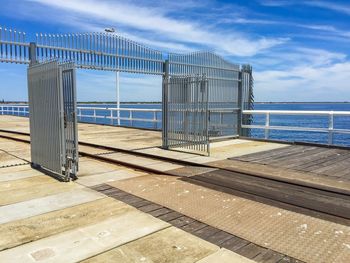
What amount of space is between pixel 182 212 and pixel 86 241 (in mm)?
1418

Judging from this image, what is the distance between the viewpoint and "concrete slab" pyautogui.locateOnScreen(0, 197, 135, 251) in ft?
12.4

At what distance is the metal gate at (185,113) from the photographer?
9367mm

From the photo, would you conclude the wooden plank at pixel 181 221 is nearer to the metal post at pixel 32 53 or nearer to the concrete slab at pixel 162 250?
the concrete slab at pixel 162 250

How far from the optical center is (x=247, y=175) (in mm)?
6637

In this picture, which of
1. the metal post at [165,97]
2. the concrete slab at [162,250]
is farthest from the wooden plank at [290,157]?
the concrete slab at [162,250]

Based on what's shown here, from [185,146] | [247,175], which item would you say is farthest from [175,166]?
[185,146]

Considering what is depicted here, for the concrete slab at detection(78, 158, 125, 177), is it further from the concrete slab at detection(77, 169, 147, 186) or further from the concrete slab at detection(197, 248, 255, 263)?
the concrete slab at detection(197, 248, 255, 263)

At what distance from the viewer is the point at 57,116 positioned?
6.31 metres

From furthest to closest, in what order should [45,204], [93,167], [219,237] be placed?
1. [93,167]
2. [45,204]
3. [219,237]

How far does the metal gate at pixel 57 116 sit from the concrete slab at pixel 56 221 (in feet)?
5.59

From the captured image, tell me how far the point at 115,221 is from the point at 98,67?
5096 millimetres

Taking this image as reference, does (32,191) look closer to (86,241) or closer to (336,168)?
(86,241)

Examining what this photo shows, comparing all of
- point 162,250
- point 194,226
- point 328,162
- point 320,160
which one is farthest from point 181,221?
point 320,160

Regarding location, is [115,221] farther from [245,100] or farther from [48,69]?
[245,100]
